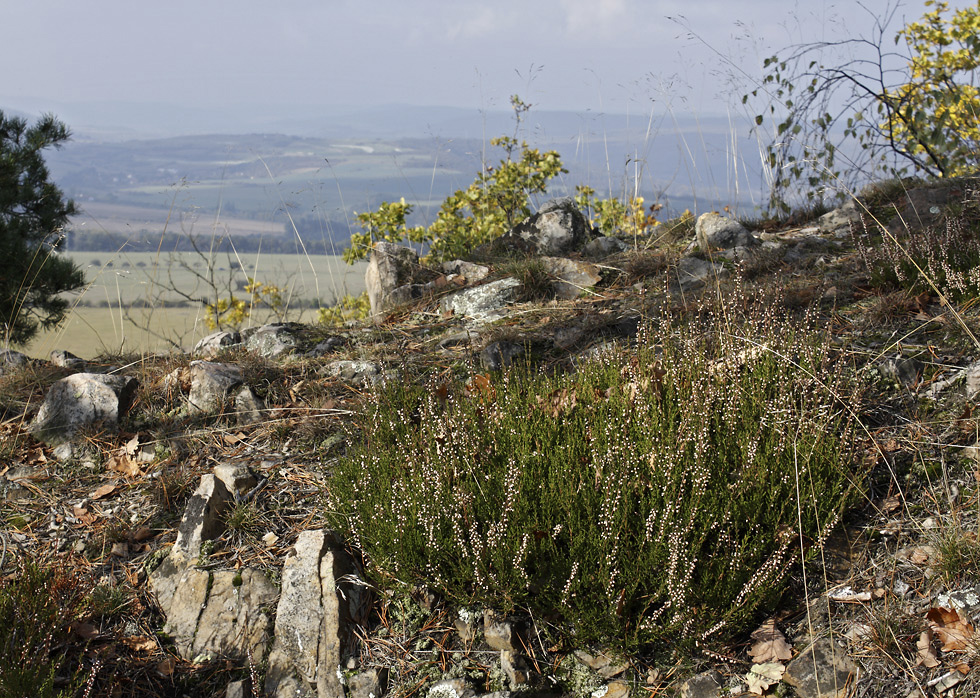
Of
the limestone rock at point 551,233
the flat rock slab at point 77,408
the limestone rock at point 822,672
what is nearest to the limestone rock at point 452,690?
the limestone rock at point 822,672

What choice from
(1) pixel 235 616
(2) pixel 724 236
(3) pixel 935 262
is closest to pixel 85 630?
(1) pixel 235 616

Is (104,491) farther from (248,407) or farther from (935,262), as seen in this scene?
(935,262)

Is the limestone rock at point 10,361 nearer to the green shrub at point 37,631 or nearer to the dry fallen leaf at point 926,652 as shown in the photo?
the green shrub at point 37,631

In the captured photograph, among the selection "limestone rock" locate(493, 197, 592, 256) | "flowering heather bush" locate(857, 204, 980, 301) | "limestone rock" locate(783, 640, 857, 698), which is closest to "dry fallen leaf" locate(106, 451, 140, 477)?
"limestone rock" locate(783, 640, 857, 698)

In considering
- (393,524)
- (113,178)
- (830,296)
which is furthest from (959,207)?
(113,178)

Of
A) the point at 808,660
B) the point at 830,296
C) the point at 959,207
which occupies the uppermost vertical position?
the point at 959,207

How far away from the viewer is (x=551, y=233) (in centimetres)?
611

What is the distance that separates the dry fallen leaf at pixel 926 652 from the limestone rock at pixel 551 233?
427 cm

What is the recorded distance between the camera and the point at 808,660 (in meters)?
2.19

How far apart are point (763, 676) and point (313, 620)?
5.49 ft

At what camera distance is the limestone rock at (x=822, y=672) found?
2.10m

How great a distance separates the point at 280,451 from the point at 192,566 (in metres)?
0.75

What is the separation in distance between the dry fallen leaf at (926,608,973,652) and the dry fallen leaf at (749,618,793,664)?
46 centimetres

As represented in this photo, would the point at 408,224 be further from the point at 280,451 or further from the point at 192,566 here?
the point at 192,566
